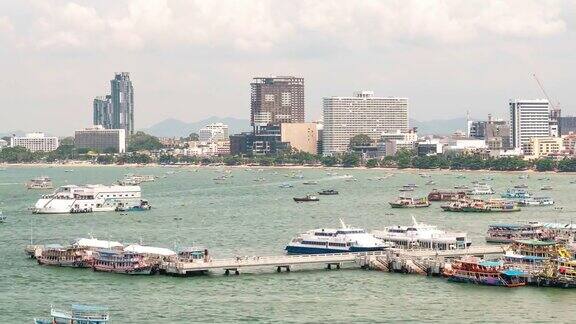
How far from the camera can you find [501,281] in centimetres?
5238

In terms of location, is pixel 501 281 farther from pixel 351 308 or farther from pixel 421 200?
pixel 421 200

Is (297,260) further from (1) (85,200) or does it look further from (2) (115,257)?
(1) (85,200)

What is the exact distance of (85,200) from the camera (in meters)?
96.9

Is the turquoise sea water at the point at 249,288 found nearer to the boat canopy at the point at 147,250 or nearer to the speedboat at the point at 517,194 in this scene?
the boat canopy at the point at 147,250

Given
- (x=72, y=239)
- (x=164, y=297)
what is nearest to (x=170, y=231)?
(x=72, y=239)

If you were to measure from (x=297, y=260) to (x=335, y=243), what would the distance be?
541 centimetres

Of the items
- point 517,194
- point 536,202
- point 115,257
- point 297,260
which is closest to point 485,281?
point 297,260

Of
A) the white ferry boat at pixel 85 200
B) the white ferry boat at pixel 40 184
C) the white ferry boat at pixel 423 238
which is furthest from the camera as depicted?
the white ferry boat at pixel 40 184

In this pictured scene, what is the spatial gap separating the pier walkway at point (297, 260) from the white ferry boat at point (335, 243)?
2009 millimetres

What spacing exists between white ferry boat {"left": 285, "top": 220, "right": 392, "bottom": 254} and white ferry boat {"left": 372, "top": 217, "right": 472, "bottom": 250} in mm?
801

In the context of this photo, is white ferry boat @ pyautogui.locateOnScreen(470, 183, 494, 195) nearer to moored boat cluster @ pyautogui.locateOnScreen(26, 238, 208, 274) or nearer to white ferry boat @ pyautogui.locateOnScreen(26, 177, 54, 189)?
white ferry boat @ pyautogui.locateOnScreen(26, 177, 54, 189)

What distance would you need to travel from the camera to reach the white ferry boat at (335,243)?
62.4 meters

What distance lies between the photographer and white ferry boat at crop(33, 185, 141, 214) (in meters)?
95.8

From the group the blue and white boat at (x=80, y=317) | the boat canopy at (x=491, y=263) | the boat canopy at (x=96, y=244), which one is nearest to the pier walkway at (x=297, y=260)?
the boat canopy at (x=491, y=263)
